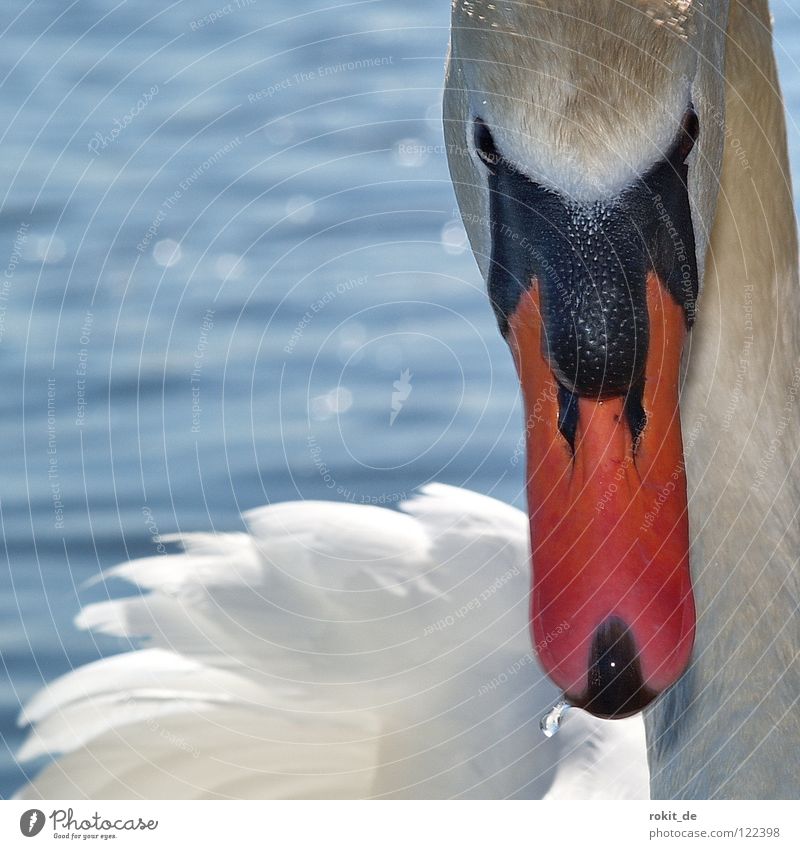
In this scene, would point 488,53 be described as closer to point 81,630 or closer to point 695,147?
point 695,147

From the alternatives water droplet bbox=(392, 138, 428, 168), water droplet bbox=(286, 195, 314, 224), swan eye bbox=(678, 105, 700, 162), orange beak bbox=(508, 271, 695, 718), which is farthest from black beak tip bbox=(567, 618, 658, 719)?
water droplet bbox=(392, 138, 428, 168)

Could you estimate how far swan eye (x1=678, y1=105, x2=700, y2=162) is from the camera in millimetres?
1045

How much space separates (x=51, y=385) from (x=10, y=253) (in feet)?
1.06

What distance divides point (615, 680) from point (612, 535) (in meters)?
0.11

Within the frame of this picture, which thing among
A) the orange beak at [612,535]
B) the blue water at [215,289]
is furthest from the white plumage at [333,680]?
the orange beak at [612,535]

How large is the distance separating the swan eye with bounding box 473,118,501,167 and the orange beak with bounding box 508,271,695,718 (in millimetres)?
108

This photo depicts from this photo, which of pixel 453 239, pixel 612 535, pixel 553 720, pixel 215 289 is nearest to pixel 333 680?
pixel 553 720

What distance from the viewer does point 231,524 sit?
229 centimetres

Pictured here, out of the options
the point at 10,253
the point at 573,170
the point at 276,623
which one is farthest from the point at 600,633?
the point at 10,253

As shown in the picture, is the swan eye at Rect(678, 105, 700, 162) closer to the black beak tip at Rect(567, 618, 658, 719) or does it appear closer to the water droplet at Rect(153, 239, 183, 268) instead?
the black beak tip at Rect(567, 618, 658, 719)

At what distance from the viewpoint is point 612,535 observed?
100 centimetres

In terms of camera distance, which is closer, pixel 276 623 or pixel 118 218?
pixel 276 623

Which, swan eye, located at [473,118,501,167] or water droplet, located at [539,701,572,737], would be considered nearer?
swan eye, located at [473,118,501,167]

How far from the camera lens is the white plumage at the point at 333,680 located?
5.31 ft
